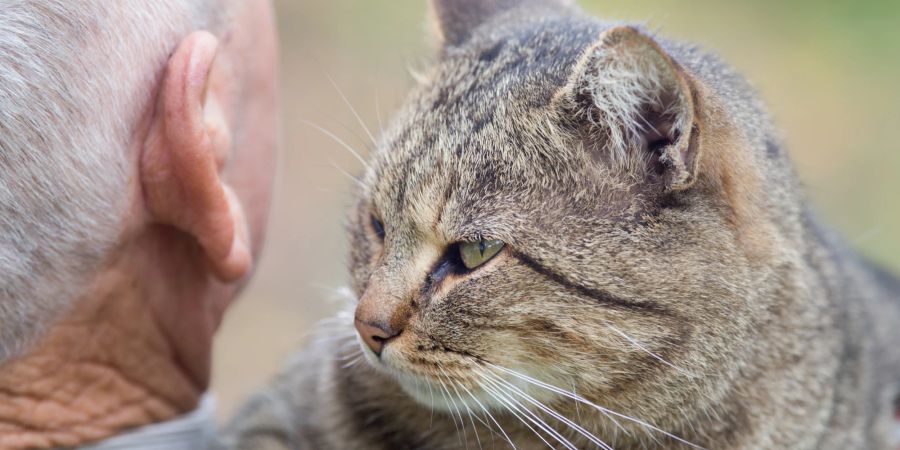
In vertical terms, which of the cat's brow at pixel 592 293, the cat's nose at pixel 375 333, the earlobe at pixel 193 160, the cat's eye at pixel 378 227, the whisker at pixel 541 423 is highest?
the earlobe at pixel 193 160

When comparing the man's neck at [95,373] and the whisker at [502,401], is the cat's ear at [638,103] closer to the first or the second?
the whisker at [502,401]

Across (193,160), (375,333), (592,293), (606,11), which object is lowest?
(592,293)

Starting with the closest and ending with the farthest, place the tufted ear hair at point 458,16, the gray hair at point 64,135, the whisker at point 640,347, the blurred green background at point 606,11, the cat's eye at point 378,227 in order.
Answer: the gray hair at point 64,135 < the whisker at point 640,347 < the cat's eye at point 378,227 < the tufted ear hair at point 458,16 < the blurred green background at point 606,11

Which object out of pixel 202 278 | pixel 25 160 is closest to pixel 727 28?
pixel 202 278

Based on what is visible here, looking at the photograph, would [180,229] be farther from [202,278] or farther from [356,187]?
[356,187]

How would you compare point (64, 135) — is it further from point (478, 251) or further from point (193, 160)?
point (478, 251)

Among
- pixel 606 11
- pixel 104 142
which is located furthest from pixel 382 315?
pixel 606 11

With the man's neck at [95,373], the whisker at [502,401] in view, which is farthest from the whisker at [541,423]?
the man's neck at [95,373]
